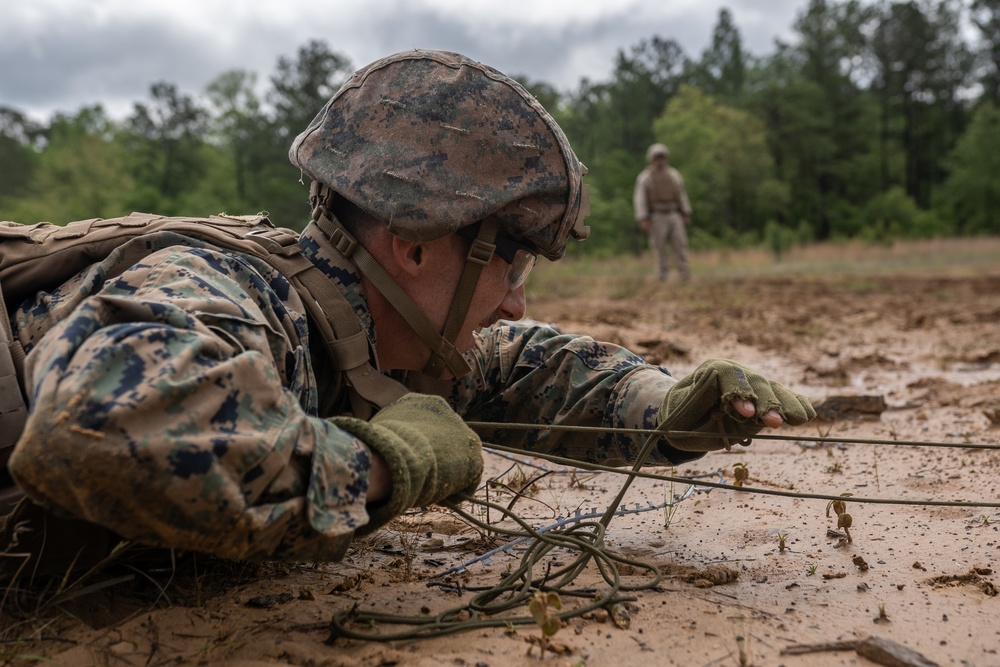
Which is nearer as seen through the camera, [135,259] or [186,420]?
[186,420]

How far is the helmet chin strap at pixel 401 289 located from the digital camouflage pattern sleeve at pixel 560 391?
360 mm

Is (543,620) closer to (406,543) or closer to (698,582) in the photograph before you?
(698,582)

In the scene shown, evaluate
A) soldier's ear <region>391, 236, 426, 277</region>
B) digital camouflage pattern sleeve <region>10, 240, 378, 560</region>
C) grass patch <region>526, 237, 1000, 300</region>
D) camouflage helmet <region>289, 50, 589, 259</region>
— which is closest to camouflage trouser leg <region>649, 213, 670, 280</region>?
grass patch <region>526, 237, 1000, 300</region>

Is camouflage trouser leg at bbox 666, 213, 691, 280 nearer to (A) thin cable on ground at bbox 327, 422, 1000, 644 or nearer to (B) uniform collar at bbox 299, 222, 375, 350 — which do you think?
(A) thin cable on ground at bbox 327, 422, 1000, 644

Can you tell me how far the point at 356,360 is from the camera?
196 centimetres

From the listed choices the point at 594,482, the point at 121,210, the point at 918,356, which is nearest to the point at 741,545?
the point at 594,482

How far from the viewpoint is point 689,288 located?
11867 mm

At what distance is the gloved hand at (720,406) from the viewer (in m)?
2.00

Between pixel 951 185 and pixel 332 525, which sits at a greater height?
pixel 951 185

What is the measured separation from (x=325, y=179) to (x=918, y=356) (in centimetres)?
501

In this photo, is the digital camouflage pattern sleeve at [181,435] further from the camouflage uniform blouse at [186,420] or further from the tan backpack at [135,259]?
the tan backpack at [135,259]

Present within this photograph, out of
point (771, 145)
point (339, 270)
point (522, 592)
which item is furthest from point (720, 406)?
point (771, 145)

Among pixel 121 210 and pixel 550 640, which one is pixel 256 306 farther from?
pixel 121 210

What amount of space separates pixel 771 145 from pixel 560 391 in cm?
4575
